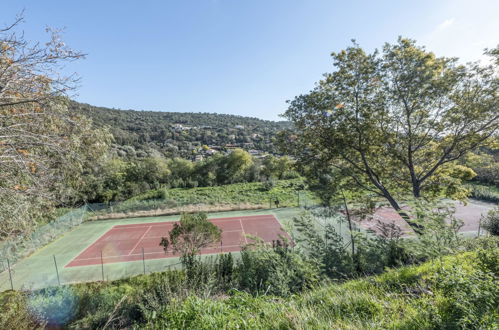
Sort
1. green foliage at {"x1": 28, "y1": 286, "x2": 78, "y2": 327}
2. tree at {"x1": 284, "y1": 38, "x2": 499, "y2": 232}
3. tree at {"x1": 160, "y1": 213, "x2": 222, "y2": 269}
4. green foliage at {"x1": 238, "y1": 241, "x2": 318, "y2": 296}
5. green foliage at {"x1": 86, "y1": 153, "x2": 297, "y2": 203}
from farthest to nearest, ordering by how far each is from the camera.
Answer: green foliage at {"x1": 86, "y1": 153, "x2": 297, "y2": 203} < tree at {"x1": 160, "y1": 213, "x2": 222, "y2": 269} < tree at {"x1": 284, "y1": 38, "x2": 499, "y2": 232} < green foliage at {"x1": 28, "y1": 286, "x2": 78, "y2": 327} < green foliage at {"x1": 238, "y1": 241, "x2": 318, "y2": 296}

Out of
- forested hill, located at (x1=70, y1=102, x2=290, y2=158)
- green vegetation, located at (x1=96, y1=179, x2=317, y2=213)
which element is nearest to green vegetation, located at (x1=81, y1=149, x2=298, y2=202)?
green vegetation, located at (x1=96, y1=179, x2=317, y2=213)

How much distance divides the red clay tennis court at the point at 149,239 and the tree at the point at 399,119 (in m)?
5.26

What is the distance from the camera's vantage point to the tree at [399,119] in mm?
8336

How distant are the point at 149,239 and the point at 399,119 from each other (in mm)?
17371

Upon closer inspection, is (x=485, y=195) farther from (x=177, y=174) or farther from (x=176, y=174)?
(x=176, y=174)

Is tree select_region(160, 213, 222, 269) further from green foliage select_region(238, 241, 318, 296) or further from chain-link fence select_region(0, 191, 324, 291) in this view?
green foliage select_region(238, 241, 318, 296)

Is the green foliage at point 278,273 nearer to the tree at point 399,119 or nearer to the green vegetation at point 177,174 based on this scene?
the tree at point 399,119

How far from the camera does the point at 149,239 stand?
1582cm

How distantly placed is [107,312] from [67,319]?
115 centimetres

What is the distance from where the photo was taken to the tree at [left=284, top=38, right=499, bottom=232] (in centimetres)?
834

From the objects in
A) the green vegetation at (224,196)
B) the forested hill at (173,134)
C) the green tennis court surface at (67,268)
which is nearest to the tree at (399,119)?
the green tennis court surface at (67,268)

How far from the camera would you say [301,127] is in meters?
10.1

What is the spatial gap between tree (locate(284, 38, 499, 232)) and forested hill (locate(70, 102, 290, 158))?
36.2 metres

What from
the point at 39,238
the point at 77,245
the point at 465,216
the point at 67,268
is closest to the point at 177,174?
the point at 77,245
